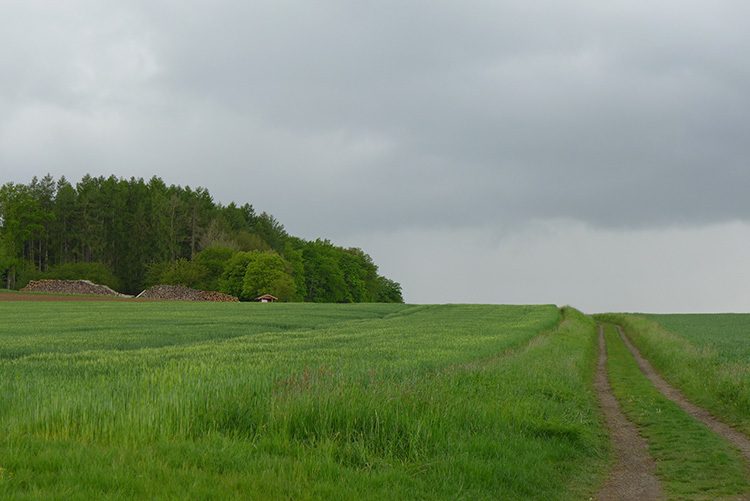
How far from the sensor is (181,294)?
97.0 meters

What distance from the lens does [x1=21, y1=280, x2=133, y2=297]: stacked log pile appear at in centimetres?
9514

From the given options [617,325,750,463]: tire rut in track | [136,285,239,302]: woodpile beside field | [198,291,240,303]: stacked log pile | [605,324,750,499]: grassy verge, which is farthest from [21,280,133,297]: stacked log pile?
[605,324,750,499]: grassy verge

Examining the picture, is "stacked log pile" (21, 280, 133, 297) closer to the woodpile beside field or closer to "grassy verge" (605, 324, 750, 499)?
the woodpile beside field

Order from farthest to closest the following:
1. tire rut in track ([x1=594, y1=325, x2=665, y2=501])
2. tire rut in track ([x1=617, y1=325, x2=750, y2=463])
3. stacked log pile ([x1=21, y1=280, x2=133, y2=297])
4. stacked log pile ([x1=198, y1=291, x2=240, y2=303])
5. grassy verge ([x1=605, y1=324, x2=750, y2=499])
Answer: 1. stacked log pile ([x1=198, y1=291, x2=240, y2=303])
2. stacked log pile ([x1=21, y1=280, x2=133, y2=297])
3. tire rut in track ([x1=617, y1=325, x2=750, y2=463])
4. grassy verge ([x1=605, y1=324, x2=750, y2=499])
5. tire rut in track ([x1=594, y1=325, x2=665, y2=501])

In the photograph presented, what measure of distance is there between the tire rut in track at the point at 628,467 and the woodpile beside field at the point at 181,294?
285 feet

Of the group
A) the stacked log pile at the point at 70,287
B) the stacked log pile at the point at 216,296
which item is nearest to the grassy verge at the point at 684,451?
the stacked log pile at the point at 216,296

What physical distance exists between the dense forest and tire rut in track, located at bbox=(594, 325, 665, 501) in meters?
88.3

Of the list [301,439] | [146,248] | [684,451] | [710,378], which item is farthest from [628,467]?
[146,248]

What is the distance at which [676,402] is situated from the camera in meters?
16.6

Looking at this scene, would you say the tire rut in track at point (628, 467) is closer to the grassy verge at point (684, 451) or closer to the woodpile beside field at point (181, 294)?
the grassy verge at point (684, 451)

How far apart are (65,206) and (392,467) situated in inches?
5189

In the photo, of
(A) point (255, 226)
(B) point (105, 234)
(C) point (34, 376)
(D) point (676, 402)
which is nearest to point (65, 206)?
(B) point (105, 234)

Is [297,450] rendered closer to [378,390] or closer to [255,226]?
[378,390]

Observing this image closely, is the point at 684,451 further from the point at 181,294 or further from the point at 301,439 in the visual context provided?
the point at 181,294
